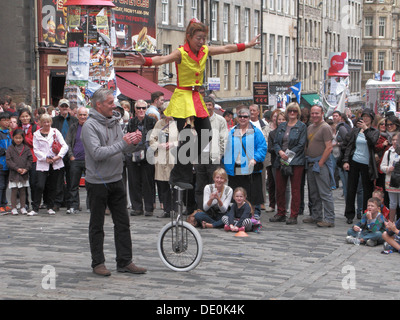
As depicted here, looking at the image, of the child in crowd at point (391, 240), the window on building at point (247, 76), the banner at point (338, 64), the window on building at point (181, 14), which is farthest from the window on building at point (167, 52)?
the child in crowd at point (391, 240)

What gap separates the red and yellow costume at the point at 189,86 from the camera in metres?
8.20

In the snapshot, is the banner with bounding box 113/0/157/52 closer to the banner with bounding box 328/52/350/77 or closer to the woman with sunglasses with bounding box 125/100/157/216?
the banner with bounding box 328/52/350/77

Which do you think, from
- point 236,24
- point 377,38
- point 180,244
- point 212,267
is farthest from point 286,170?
point 377,38

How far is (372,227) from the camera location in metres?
11.0

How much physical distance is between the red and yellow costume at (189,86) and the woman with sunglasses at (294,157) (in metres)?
4.33

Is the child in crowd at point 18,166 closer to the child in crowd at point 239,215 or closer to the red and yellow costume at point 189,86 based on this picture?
the child in crowd at point 239,215

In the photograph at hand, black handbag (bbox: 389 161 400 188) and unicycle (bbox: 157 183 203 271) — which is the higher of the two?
black handbag (bbox: 389 161 400 188)

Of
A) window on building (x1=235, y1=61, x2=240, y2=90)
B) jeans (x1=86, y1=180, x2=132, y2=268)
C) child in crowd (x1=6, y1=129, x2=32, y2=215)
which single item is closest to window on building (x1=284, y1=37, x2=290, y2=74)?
window on building (x1=235, y1=61, x2=240, y2=90)

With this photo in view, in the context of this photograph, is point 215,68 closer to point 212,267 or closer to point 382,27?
point 212,267

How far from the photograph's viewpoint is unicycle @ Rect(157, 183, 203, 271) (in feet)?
27.8

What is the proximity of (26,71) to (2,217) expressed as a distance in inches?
599

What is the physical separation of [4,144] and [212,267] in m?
5.80

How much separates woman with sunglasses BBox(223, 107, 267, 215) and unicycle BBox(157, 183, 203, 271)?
3736 mm

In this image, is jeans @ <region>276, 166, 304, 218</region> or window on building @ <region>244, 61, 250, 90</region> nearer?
jeans @ <region>276, 166, 304, 218</region>
